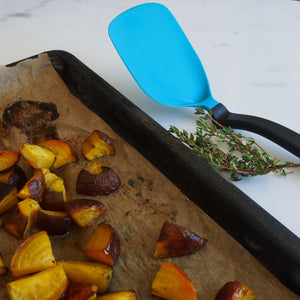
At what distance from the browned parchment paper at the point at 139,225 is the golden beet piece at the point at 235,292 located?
2 centimetres

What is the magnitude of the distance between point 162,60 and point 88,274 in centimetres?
69

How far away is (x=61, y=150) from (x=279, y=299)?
1.84 feet

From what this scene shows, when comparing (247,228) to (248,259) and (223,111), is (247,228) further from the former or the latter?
(223,111)

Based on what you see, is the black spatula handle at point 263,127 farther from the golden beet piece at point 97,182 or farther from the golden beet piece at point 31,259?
the golden beet piece at point 31,259

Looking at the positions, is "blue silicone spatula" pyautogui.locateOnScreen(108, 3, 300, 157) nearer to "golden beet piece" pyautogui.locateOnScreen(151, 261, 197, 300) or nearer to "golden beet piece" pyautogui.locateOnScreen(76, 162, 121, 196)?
"golden beet piece" pyautogui.locateOnScreen(76, 162, 121, 196)

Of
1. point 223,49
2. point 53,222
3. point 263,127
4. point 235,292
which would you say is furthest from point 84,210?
point 223,49

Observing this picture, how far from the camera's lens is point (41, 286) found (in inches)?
27.6

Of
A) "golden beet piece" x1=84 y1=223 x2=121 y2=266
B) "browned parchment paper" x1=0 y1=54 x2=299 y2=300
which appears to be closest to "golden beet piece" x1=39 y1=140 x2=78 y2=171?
"browned parchment paper" x1=0 y1=54 x2=299 y2=300

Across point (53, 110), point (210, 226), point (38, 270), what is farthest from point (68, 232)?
point (53, 110)

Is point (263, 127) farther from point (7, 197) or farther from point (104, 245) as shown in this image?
point (7, 197)

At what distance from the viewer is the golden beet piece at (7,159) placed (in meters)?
0.92

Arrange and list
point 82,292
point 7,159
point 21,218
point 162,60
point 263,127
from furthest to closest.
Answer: point 162,60, point 263,127, point 7,159, point 21,218, point 82,292

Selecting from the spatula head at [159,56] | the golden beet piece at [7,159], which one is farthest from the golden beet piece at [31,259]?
the spatula head at [159,56]

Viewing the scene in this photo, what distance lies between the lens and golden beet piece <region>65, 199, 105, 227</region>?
2.73ft
